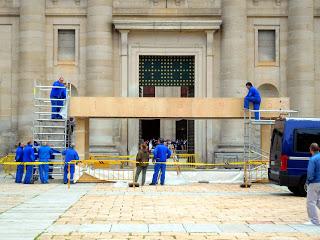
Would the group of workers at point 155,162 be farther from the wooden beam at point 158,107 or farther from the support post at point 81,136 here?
the support post at point 81,136

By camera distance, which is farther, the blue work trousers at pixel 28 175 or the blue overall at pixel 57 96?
the blue overall at pixel 57 96

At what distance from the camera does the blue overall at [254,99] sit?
2716cm

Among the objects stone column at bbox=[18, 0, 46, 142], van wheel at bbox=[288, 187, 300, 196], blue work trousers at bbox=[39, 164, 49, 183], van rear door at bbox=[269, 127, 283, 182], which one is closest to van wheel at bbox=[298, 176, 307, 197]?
van wheel at bbox=[288, 187, 300, 196]

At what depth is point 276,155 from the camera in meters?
22.2

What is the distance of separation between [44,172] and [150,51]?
12.9m

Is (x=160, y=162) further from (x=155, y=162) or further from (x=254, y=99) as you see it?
(x=254, y=99)

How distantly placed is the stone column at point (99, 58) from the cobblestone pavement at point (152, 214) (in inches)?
501

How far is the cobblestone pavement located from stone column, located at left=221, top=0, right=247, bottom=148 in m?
12.8

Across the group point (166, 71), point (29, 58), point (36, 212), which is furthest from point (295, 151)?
point (29, 58)

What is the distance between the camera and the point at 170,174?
28969mm

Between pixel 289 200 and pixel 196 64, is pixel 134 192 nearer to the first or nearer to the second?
pixel 289 200

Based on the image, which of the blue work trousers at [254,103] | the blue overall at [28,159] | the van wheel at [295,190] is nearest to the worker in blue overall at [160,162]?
the blue work trousers at [254,103]

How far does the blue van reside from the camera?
69.2ft

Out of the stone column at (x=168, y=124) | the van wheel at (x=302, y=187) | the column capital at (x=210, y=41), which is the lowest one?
the van wheel at (x=302, y=187)
